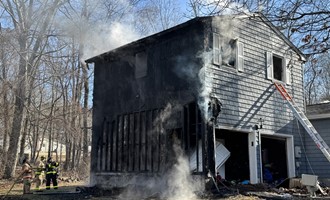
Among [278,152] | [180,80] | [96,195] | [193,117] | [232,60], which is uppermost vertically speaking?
[232,60]

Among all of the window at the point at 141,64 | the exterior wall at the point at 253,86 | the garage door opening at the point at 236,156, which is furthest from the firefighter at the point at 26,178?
the garage door opening at the point at 236,156

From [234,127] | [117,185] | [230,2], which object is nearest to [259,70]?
[234,127]

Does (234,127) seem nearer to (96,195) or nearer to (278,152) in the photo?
(278,152)

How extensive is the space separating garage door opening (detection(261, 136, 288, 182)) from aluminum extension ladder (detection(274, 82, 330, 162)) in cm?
187

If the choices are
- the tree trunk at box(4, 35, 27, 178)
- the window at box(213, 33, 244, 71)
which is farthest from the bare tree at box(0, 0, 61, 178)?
the window at box(213, 33, 244, 71)

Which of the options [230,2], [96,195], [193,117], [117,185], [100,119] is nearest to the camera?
[230,2]

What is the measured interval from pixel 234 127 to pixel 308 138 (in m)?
4.64

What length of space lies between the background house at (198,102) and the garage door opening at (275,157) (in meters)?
0.04

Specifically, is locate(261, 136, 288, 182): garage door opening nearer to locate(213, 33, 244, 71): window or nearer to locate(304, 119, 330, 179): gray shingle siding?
locate(304, 119, 330, 179): gray shingle siding

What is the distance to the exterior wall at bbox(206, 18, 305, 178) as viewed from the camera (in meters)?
12.5

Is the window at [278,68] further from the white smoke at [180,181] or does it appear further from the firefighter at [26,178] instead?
the firefighter at [26,178]

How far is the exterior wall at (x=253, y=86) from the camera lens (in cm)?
1251

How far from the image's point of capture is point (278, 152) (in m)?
15.8

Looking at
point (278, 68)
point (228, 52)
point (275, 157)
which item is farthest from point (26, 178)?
point (278, 68)
